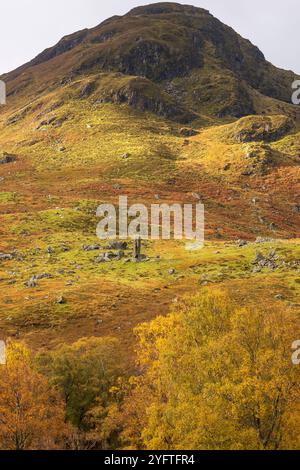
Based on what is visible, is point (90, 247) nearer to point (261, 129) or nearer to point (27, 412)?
point (27, 412)

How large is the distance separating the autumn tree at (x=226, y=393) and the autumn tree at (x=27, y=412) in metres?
5.35

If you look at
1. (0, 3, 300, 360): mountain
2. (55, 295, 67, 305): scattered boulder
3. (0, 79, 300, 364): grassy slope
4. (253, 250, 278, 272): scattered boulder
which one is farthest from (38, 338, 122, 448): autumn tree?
(253, 250, 278, 272): scattered boulder

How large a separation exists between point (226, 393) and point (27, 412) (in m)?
14.4

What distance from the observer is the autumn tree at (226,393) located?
26.3 m

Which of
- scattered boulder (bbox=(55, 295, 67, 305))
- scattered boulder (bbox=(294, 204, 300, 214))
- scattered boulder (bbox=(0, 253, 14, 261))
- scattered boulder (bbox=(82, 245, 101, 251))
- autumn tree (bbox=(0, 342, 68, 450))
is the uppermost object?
scattered boulder (bbox=(294, 204, 300, 214))

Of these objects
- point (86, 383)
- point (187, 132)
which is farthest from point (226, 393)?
point (187, 132)

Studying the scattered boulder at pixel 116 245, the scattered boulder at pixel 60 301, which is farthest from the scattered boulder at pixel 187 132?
the scattered boulder at pixel 60 301

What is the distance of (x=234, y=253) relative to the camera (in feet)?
232

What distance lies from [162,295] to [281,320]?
27.8 metres

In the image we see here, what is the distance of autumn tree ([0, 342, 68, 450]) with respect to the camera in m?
31.1

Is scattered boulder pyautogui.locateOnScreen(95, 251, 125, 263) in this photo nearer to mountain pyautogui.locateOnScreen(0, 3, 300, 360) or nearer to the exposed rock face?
mountain pyautogui.locateOnScreen(0, 3, 300, 360)

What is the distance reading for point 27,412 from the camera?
31.2 meters

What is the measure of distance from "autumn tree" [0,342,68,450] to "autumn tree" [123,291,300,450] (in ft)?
17.6

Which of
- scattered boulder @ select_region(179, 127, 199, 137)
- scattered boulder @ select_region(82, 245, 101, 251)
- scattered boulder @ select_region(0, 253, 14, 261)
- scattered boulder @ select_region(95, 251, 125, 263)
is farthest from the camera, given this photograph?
scattered boulder @ select_region(179, 127, 199, 137)
